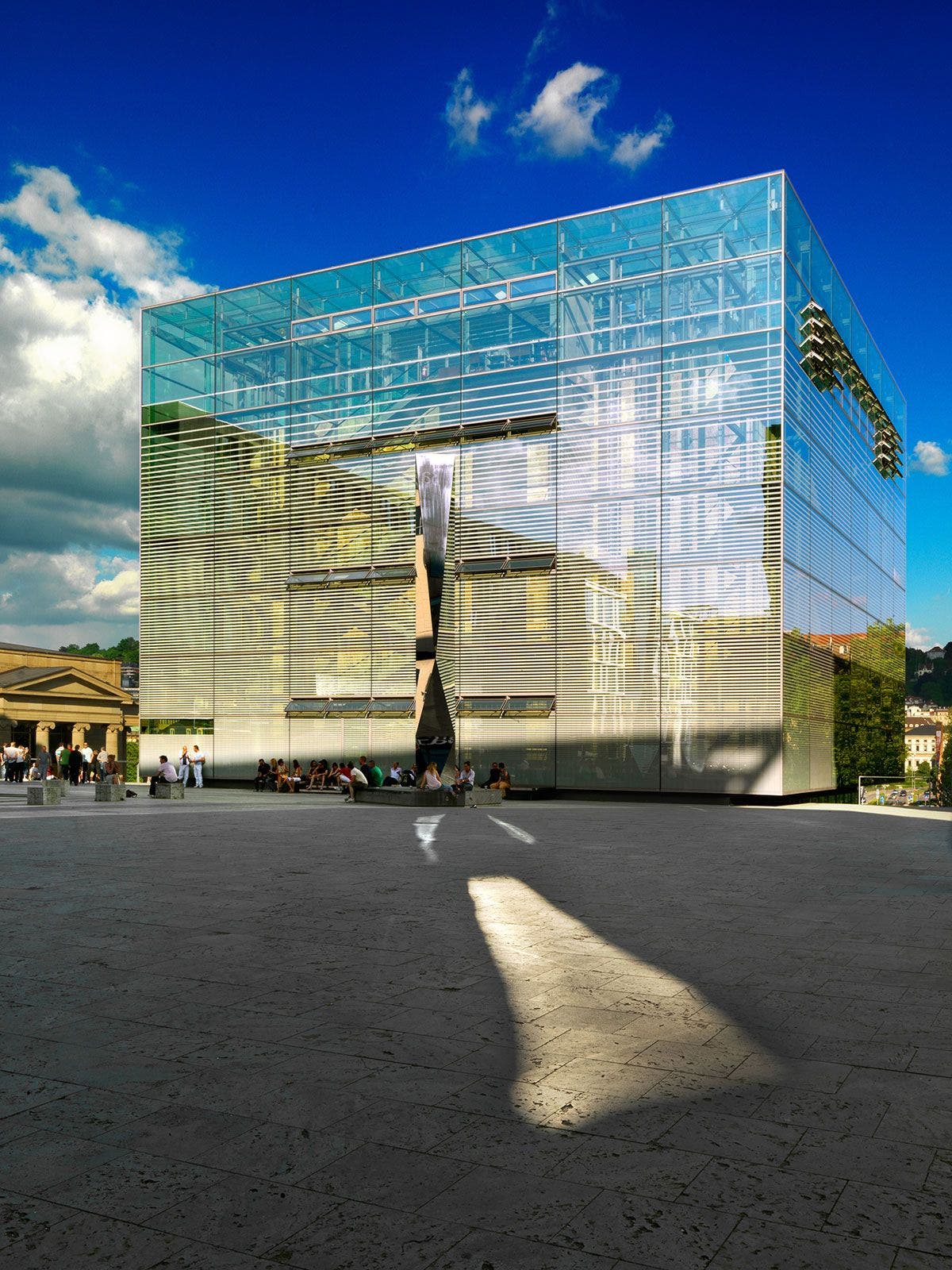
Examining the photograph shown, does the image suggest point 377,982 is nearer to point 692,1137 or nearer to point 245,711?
point 692,1137

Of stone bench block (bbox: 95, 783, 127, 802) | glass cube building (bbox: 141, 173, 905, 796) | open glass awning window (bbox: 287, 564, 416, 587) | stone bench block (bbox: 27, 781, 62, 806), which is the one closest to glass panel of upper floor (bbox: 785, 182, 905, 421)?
glass cube building (bbox: 141, 173, 905, 796)

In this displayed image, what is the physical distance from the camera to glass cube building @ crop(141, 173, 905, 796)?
29.2 metres

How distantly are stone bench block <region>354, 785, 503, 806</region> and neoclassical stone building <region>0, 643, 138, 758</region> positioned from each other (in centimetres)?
4095

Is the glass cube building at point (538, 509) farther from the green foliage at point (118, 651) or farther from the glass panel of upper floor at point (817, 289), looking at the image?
the green foliage at point (118, 651)

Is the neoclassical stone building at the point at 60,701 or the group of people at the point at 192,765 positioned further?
the neoclassical stone building at the point at 60,701

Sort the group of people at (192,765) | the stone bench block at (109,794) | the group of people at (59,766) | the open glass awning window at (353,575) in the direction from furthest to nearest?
1. the group of people at (59,766)
2. the group of people at (192,765)
3. the open glass awning window at (353,575)
4. the stone bench block at (109,794)

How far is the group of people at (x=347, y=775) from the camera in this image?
29016 mm

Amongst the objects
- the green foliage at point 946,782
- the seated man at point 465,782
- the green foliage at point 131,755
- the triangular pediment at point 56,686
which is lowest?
the green foliage at point 946,782

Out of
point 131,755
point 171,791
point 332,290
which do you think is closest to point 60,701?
point 131,755

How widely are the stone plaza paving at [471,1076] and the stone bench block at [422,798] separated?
48.0 ft

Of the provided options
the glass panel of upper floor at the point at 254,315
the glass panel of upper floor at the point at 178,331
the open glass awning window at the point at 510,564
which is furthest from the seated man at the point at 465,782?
the glass panel of upper floor at the point at 178,331

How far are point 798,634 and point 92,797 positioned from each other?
65.4 feet

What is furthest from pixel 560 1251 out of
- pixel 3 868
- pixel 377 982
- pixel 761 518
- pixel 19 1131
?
pixel 761 518

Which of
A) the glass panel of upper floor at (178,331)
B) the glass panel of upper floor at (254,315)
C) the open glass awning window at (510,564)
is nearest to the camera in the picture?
the open glass awning window at (510,564)
